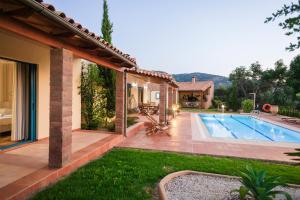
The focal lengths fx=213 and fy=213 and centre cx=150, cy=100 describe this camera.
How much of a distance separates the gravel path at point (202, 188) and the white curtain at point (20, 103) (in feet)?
16.8

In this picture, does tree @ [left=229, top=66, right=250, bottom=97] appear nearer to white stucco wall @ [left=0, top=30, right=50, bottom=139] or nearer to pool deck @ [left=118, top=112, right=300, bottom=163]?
pool deck @ [left=118, top=112, right=300, bottom=163]

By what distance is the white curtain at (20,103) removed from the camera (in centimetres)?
660

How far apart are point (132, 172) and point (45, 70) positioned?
495cm

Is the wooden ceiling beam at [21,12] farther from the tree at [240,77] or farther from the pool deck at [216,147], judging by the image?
the tree at [240,77]

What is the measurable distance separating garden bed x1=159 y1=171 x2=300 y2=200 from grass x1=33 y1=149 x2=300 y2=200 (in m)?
0.25

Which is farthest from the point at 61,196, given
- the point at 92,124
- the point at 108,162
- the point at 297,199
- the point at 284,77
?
the point at 284,77

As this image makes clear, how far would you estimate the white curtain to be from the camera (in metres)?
6.60

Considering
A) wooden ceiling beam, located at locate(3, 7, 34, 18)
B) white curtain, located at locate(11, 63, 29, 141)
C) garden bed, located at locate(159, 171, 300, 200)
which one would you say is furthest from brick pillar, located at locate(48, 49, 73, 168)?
white curtain, located at locate(11, 63, 29, 141)

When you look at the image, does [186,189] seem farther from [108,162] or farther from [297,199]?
[108,162]

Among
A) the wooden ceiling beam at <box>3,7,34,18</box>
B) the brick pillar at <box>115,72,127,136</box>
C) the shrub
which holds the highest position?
the wooden ceiling beam at <box>3,7,34,18</box>

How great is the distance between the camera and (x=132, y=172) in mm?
4945

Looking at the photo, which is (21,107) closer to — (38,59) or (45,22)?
(38,59)

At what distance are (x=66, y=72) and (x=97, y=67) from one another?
6.24 meters

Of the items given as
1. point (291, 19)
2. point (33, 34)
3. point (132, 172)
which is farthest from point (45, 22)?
point (291, 19)
